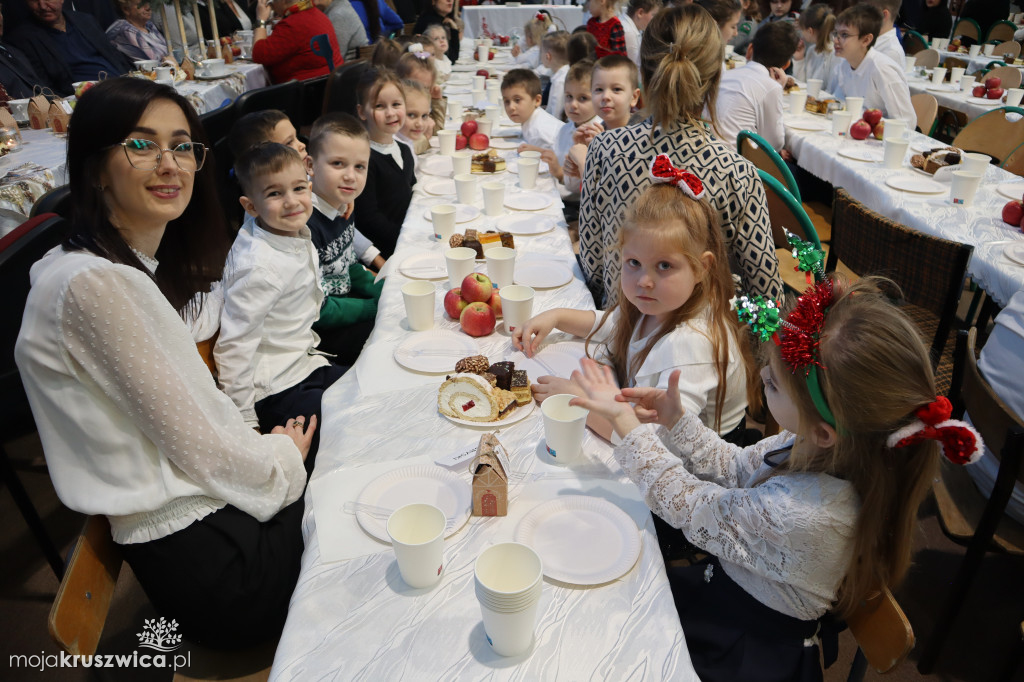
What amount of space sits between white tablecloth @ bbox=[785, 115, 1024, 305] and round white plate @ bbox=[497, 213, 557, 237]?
167cm

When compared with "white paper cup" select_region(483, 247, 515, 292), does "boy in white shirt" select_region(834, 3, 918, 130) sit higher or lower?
higher

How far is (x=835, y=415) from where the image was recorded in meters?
1.13

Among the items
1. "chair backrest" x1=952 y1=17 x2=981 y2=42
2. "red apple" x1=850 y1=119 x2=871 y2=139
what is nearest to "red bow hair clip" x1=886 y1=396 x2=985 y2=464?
"red apple" x1=850 y1=119 x2=871 y2=139

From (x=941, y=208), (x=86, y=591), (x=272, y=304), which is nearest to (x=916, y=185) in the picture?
(x=941, y=208)

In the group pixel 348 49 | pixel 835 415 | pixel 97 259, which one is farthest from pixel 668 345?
pixel 348 49

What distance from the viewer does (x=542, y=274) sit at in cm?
229

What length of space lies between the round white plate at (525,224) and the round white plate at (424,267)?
Answer: 1.34ft

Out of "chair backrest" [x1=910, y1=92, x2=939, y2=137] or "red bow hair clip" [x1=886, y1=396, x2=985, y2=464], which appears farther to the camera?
"chair backrest" [x1=910, y1=92, x2=939, y2=137]

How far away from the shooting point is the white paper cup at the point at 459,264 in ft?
6.82

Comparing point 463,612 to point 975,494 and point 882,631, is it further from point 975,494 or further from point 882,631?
point 975,494

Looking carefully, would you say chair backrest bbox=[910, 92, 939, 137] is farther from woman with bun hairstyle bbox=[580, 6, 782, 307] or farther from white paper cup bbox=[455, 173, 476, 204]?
white paper cup bbox=[455, 173, 476, 204]

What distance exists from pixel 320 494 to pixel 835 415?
3.33 ft

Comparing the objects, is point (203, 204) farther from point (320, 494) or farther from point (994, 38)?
point (994, 38)

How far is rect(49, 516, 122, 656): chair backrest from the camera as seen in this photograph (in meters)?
1.02
